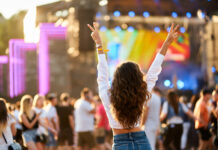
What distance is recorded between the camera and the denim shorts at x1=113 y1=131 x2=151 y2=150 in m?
2.99

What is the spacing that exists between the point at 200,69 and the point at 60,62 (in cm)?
864

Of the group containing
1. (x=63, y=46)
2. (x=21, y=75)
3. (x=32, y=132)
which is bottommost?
(x=32, y=132)

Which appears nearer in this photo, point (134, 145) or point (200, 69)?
point (134, 145)

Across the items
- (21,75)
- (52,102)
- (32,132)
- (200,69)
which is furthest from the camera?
(200,69)

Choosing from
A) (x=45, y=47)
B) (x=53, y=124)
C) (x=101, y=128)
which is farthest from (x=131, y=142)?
(x=45, y=47)

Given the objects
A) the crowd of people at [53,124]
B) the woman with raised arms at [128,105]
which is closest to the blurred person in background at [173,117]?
the crowd of people at [53,124]

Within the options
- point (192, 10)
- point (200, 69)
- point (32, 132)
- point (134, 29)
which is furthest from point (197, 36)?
point (32, 132)

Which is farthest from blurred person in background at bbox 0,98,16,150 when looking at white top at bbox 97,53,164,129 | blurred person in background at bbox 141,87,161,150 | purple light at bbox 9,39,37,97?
purple light at bbox 9,39,37,97

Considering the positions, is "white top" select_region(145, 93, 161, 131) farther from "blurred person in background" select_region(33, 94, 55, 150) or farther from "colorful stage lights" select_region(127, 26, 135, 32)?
"colorful stage lights" select_region(127, 26, 135, 32)

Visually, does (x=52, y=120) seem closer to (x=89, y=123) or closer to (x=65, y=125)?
(x=65, y=125)

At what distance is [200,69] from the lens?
2595cm

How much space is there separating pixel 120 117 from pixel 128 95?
17 centimetres

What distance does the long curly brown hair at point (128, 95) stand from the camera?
3.03 metres

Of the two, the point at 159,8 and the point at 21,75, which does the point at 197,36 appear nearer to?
the point at 159,8
